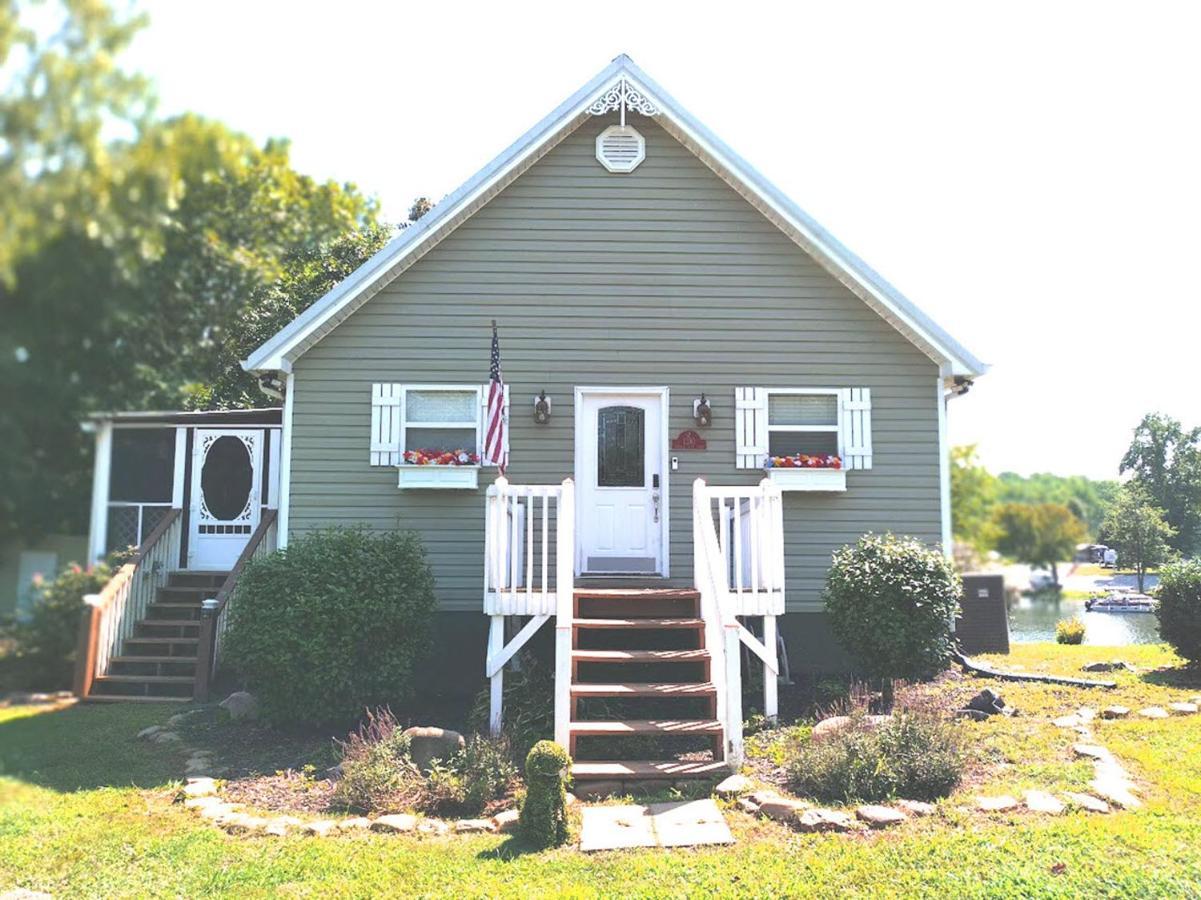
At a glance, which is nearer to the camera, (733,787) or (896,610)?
(733,787)

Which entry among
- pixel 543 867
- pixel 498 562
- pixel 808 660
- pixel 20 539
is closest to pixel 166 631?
pixel 498 562

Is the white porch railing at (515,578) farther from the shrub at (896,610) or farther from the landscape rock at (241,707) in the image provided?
the shrub at (896,610)

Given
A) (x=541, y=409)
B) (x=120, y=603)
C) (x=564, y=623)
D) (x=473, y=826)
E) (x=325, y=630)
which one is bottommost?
(x=473, y=826)

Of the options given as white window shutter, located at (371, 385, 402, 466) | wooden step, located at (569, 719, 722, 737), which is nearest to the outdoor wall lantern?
white window shutter, located at (371, 385, 402, 466)

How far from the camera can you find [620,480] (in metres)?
9.80

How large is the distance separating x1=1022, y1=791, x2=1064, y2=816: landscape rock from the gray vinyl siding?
13.7 feet

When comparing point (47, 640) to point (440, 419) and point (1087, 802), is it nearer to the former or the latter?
point (1087, 802)

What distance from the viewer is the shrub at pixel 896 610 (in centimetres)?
781

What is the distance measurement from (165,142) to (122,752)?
616 cm

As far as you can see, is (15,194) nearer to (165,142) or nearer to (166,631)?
(165,142)

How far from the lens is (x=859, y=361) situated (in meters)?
9.91

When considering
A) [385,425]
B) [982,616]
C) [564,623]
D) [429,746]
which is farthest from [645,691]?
[982,616]

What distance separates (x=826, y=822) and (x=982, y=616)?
24.0ft

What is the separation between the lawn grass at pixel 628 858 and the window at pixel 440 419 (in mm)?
4579
